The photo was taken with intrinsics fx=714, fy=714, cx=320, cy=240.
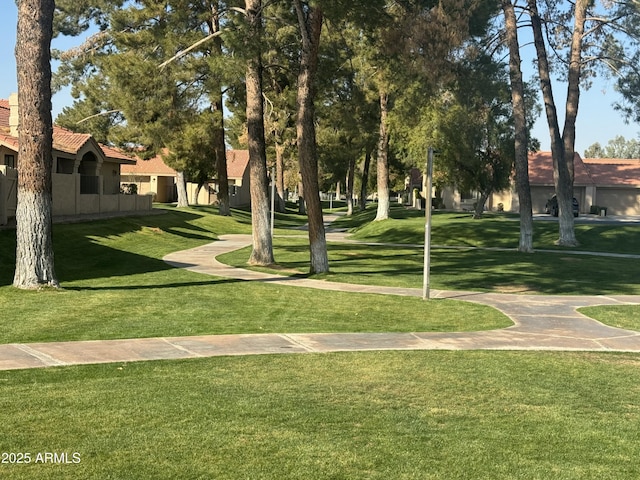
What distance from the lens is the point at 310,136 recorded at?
19578mm

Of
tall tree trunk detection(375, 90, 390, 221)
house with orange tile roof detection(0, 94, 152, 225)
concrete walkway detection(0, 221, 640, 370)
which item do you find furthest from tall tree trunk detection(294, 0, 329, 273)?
tall tree trunk detection(375, 90, 390, 221)

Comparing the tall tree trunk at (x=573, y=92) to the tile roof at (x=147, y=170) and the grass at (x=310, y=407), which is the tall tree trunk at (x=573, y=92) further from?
the tile roof at (x=147, y=170)

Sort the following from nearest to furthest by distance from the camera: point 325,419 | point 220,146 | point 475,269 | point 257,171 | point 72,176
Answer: point 325,419
point 257,171
point 475,269
point 72,176
point 220,146

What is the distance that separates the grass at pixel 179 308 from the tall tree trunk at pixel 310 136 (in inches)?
133

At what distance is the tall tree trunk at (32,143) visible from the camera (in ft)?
46.9

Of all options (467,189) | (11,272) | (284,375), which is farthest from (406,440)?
(467,189)

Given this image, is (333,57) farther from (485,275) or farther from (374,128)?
(374,128)

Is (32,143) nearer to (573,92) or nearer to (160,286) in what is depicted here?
(160,286)

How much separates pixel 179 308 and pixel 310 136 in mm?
8137

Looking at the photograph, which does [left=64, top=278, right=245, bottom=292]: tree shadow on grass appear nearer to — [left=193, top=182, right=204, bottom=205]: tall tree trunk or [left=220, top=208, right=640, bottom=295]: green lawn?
[left=220, top=208, right=640, bottom=295]: green lawn

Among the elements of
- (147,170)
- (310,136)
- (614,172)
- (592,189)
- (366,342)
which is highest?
(147,170)

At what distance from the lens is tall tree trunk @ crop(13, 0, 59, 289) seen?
14297mm

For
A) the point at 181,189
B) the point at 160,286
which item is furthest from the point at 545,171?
the point at 160,286

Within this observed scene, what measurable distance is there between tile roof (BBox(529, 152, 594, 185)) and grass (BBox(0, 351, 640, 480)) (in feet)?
177
